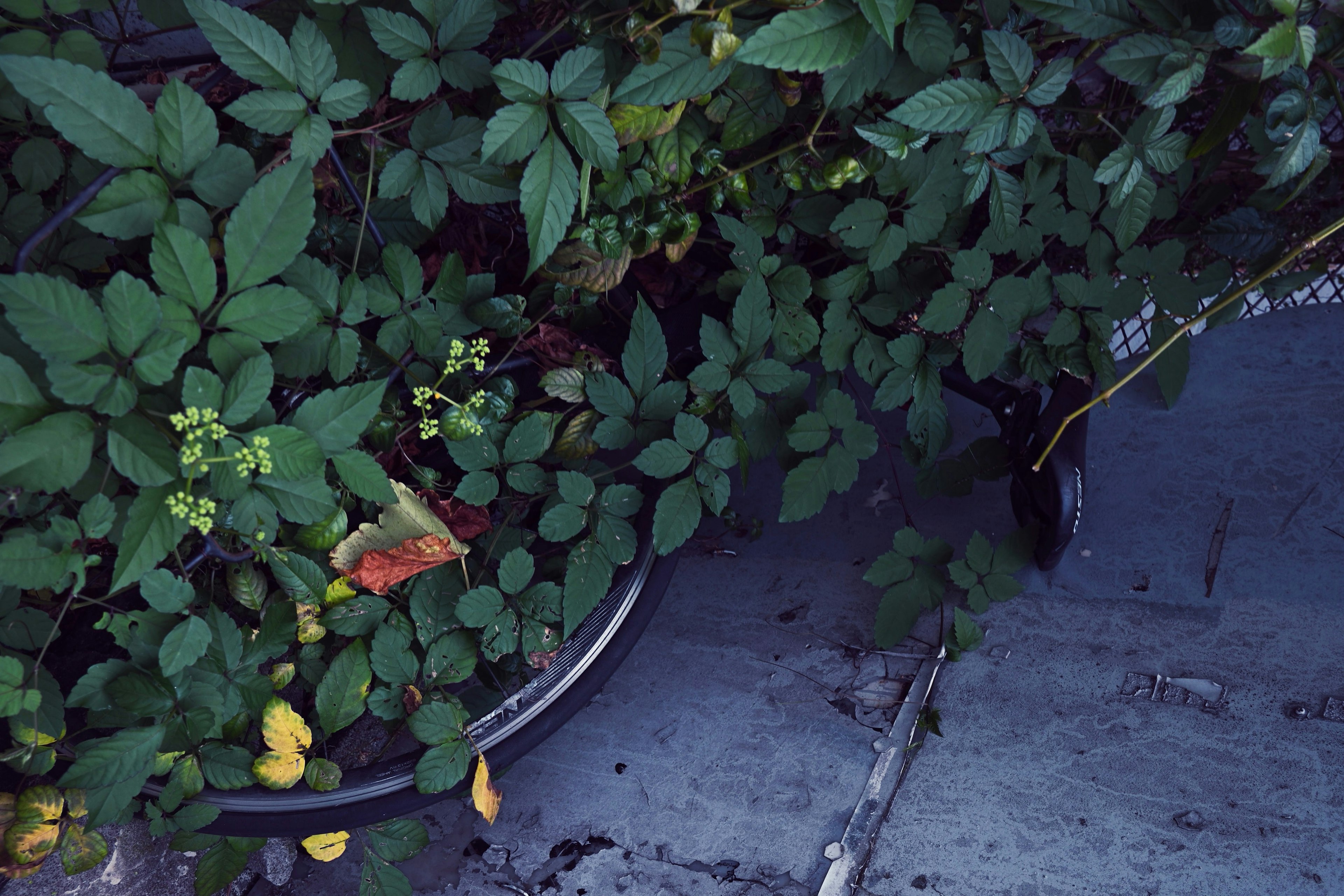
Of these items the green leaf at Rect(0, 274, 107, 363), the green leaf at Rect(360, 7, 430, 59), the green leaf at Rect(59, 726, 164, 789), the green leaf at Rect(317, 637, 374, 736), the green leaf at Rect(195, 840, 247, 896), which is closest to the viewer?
the green leaf at Rect(0, 274, 107, 363)

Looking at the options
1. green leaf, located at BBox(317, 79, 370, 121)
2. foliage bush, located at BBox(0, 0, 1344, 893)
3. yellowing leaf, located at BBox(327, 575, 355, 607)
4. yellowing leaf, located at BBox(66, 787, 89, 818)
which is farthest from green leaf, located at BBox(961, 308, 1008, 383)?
yellowing leaf, located at BBox(66, 787, 89, 818)

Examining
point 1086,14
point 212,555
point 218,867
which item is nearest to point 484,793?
point 218,867

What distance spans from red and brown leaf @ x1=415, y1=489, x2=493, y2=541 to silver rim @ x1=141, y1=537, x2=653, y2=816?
28cm

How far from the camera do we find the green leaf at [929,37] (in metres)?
1.00

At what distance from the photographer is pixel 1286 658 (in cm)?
154

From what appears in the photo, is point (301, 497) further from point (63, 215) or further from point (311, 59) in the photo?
point (311, 59)

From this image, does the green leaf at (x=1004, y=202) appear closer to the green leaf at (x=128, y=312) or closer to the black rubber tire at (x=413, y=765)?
the black rubber tire at (x=413, y=765)

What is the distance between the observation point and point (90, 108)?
804 mm

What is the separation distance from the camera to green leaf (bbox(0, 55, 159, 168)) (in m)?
0.77

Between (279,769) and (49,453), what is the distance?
72cm

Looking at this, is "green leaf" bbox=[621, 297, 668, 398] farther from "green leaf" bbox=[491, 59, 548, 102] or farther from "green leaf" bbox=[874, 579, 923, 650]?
"green leaf" bbox=[874, 579, 923, 650]

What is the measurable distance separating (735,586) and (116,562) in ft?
4.30

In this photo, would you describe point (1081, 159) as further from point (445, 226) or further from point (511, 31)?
point (445, 226)

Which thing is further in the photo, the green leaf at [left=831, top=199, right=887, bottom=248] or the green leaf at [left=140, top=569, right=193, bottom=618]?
the green leaf at [left=831, top=199, right=887, bottom=248]
